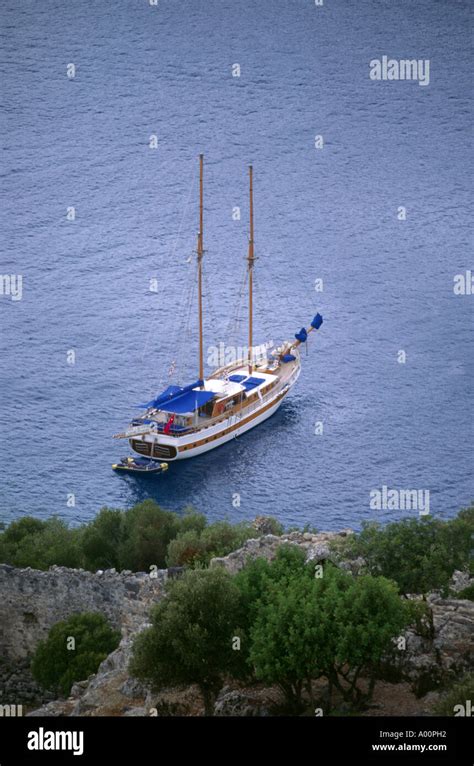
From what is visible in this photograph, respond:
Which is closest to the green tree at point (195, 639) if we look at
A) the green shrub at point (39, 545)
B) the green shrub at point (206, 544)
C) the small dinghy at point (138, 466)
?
the green shrub at point (206, 544)

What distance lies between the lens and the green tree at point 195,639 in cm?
8669


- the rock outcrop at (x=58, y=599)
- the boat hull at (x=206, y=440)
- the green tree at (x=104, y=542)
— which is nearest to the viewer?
the rock outcrop at (x=58, y=599)

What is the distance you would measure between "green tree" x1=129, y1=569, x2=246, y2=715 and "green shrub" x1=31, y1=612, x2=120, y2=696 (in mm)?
14640

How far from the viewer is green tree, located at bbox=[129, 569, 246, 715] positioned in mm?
86688

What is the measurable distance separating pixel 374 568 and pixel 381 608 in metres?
13.2

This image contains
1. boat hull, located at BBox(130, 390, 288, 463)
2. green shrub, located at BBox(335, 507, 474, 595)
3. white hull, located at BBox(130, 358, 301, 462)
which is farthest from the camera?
white hull, located at BBox(130, 358, 301, 462)

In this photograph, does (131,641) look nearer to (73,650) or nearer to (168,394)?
(73,650)

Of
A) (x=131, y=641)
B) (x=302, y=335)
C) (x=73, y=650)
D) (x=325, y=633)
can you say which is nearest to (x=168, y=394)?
(x=302, y=335)

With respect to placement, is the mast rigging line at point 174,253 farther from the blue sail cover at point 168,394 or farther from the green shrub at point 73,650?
the green shrub at point 73,650

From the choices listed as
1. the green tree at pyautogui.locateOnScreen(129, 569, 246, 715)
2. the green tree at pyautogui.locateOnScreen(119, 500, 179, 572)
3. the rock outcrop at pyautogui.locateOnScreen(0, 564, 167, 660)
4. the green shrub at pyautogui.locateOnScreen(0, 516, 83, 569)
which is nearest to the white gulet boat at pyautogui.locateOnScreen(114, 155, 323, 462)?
the green shrub at pyautogui.locateOnScreen(0, 516, 83, 569)

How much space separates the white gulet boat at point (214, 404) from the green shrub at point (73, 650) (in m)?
51.2

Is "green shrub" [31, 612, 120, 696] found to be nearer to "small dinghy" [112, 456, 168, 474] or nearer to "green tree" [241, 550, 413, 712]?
"green tree" [241, 550, 413, 712]

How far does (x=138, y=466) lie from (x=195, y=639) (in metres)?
67.6
